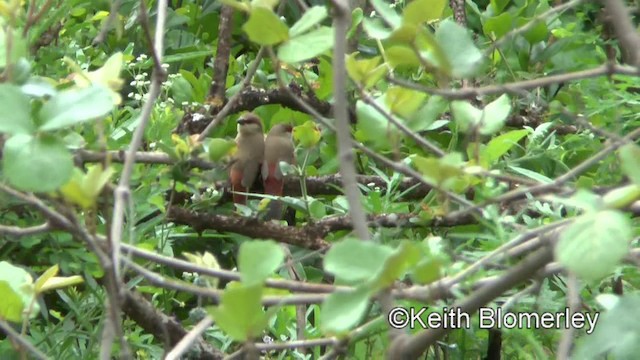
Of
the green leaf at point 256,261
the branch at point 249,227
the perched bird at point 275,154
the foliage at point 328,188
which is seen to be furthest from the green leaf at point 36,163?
the perched bird at point 275,154

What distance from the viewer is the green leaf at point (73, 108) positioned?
79 cm

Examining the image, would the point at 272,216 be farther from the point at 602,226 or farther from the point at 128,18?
the point at 602,226

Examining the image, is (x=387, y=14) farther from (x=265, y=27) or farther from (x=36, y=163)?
(x=36, y=163)

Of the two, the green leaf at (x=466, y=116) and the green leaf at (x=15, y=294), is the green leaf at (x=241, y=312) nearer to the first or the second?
the green leaf at (x=15, y=294)

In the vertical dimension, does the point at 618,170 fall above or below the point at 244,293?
below

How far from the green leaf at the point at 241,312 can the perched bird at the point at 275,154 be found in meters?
2.01

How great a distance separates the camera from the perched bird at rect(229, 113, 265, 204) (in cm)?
292

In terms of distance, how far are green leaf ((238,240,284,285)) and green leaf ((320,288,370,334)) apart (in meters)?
0.05

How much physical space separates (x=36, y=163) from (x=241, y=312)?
0.19m

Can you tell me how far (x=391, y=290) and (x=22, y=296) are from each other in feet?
1.28

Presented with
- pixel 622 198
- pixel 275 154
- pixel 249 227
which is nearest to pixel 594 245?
pixel 622 198

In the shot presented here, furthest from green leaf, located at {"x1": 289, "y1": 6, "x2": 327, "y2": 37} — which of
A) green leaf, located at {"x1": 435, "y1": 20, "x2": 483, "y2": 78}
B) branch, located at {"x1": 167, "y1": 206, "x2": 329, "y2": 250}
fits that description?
branch, located at {"x1": 167, "y1": 206, "x2": 329, "y2": 250}

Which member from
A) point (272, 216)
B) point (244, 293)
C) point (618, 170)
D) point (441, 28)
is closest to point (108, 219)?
point (244, 293)

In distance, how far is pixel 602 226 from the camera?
0.67 m
